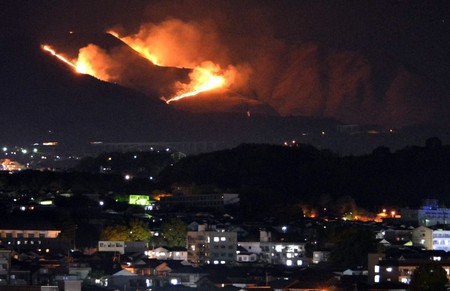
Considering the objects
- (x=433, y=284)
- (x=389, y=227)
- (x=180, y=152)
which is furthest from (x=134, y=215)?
(x=180, y=152)

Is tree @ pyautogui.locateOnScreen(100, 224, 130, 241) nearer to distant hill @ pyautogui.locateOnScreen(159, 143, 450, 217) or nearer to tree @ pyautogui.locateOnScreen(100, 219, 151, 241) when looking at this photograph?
tree @ pyautogui.locateOnScreen(100, 219, 151, 241)

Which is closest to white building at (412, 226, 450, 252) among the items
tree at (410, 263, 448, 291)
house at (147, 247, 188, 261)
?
house at (147, 247, 188, 261)

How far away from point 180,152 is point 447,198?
42.1 feet

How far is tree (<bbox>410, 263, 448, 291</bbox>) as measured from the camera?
29031 millimetres

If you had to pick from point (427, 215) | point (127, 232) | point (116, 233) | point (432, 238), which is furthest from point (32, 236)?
point (427, 215)

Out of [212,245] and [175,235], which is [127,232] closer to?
[175,235]

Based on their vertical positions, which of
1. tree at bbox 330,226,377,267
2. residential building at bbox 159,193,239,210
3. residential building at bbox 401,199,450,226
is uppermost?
residential building at bbox 159,193,239,210

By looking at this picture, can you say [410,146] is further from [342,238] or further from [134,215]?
[342,238]

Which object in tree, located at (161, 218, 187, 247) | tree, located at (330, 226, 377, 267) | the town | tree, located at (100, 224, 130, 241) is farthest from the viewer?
tree, located at (161, 218, 187, 247)

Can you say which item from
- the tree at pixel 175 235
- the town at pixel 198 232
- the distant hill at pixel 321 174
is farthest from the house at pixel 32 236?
the distant hill at pixel 321 174

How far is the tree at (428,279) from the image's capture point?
29031mm

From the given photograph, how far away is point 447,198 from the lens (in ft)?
169

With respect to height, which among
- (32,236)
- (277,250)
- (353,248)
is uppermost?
(32,236)

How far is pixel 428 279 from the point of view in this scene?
2914cm
